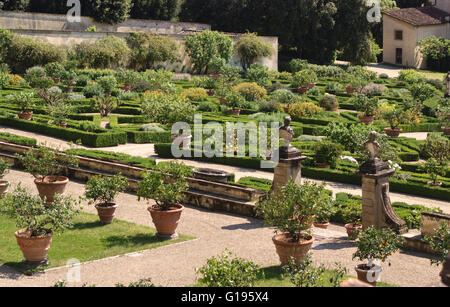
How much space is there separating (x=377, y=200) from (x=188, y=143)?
9.38m

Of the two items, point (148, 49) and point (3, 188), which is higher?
point (148, 49)

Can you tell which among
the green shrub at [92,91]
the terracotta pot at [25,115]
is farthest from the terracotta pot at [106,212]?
the green shrub at [92,91]

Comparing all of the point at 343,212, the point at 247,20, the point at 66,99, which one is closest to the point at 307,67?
the point at 247,20

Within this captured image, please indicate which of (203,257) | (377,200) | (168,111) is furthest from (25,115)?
(377,200)

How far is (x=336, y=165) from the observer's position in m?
19.3

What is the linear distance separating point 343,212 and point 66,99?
17.3 meters

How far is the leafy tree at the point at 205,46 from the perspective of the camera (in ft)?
148

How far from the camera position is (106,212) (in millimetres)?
14125

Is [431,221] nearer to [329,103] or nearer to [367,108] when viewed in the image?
[367,108]

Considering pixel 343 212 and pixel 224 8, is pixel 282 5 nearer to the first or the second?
pixel 224 8

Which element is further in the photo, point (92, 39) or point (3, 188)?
point (92, 39)

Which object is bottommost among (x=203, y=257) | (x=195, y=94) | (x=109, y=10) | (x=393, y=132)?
(x=203, y=257)

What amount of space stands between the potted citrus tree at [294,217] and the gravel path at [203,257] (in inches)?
21.3
